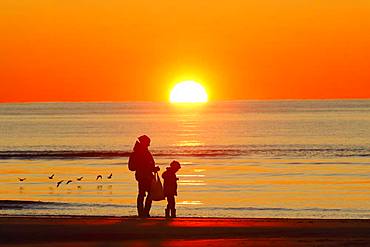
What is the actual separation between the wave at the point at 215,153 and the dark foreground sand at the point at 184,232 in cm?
5310

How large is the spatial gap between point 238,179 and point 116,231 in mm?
30835

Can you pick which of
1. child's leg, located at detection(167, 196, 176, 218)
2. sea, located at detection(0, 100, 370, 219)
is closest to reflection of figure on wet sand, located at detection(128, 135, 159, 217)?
child's leg, located at detection(167, 196, 176, 218)

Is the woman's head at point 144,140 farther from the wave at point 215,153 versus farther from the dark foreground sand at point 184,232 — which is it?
the wave at point 215,153

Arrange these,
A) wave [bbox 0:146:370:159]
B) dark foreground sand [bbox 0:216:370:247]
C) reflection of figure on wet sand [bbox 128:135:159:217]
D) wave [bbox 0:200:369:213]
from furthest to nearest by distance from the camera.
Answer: wave [bbox 0:146:370:159]
wave [bbox 0:200:369:213]
reflection of figure on wet sand [bbox 128:135:159:217]
dark foreground sand [bbox 0:216:370:247]

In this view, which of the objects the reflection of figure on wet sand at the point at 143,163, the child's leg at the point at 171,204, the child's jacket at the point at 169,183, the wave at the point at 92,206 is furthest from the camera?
the wave at the point at 92,206

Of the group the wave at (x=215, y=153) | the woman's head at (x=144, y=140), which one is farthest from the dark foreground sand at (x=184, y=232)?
the wave at (x=215, y=153)

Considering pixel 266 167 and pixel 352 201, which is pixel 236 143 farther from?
pixel 352 201

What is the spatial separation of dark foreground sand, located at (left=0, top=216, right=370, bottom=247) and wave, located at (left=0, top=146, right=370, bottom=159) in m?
53.1

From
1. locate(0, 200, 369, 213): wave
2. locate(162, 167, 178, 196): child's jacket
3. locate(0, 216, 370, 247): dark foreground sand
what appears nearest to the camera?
locate(0, 216, 370, 247): dark foreground sand

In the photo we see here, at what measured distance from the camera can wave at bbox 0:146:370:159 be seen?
243 ft

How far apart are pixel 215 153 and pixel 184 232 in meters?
61.4

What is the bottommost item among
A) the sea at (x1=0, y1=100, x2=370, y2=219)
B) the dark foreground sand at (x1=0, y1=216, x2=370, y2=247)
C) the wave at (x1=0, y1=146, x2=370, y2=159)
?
the dark foreground sand at (x1=0, y1=216, x2=370, y2=247)

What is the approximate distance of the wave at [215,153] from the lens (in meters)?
73.9

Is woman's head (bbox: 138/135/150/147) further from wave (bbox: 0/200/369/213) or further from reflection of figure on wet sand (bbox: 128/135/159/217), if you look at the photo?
wave (bbox: 0/200/369/213)
